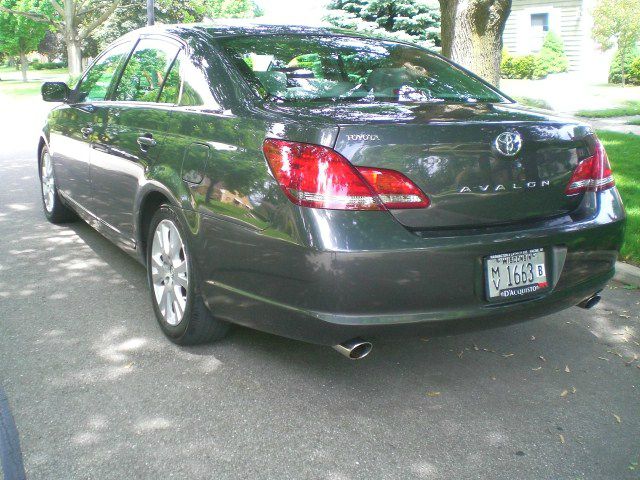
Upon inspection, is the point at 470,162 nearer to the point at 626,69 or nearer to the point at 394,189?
the point at 394,189

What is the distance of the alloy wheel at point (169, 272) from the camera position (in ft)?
12.9

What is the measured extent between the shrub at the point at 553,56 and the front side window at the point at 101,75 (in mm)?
26052

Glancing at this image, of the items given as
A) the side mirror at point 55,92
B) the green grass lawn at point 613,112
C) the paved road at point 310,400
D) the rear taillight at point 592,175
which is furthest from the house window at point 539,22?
the rear taillight at point 592,175

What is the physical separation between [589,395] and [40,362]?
2.75m

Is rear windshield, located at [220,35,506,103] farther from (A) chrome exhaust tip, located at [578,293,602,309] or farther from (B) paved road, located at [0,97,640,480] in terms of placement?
(B) paved road, located at [0,97,640,480]

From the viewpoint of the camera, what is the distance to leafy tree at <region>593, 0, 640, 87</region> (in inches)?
997

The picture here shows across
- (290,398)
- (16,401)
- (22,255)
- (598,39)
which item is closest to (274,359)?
(290,398)

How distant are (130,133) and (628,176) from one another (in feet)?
19.3

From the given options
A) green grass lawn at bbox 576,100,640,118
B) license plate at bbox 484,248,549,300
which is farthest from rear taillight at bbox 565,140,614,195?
green grass lawn at bbox 576,100,640,118

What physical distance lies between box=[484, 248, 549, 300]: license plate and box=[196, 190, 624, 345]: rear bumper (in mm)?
37

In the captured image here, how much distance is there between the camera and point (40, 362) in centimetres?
388

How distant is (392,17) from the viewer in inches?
672

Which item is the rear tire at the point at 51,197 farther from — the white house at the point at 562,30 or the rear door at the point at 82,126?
the white house at the point at 562,30

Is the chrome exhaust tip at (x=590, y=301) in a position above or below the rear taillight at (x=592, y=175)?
below
